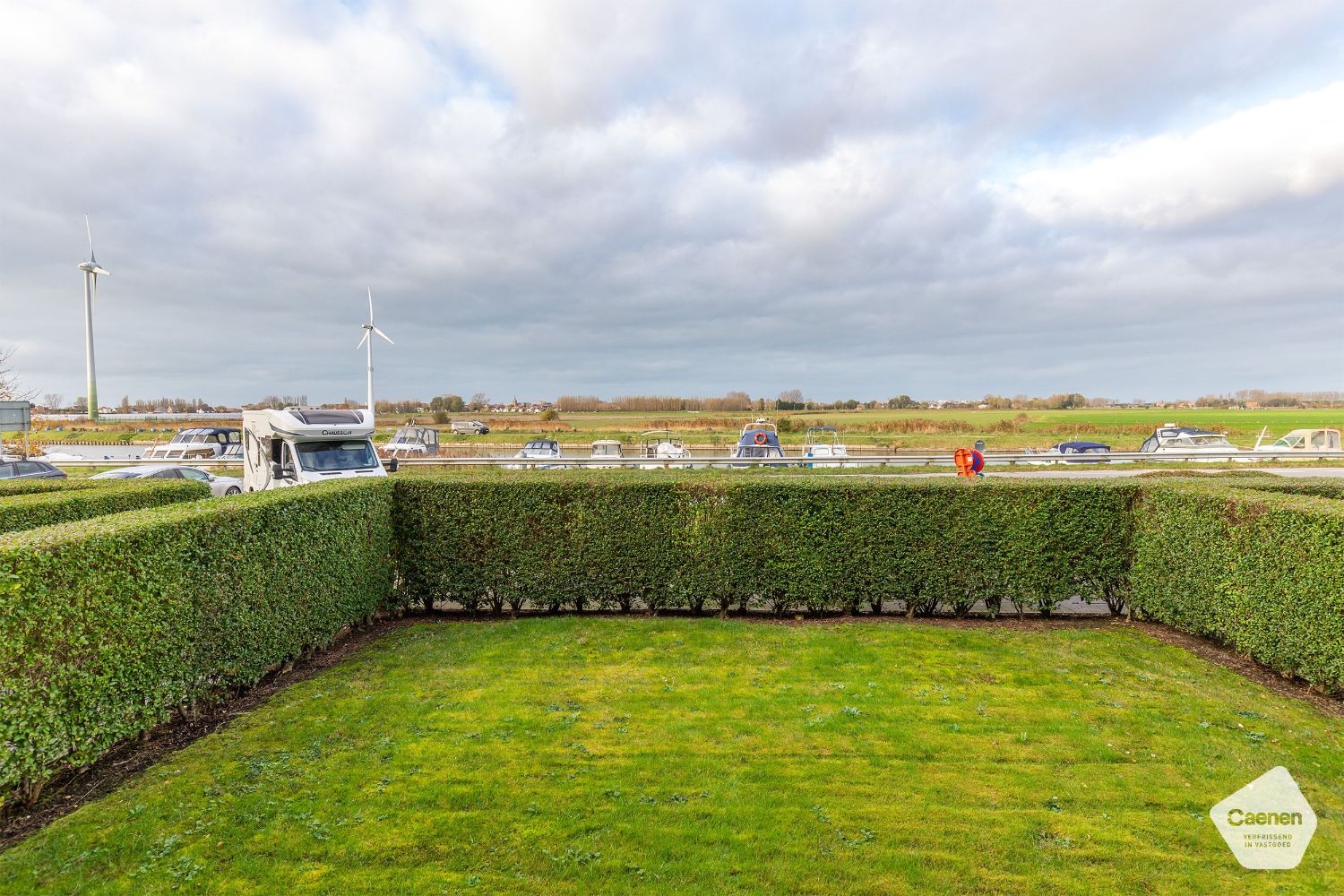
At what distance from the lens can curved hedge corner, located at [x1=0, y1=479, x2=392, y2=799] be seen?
163 inches

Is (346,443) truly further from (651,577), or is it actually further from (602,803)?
(602,803)

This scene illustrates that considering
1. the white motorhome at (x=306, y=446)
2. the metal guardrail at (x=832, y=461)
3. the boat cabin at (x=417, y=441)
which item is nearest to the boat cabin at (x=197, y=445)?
the metal guardrail at (x=832, y=461)

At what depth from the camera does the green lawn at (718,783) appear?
3635mm

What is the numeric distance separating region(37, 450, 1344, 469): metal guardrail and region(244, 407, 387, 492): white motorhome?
7.34 meters

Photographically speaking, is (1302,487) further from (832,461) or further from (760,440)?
(760,440)

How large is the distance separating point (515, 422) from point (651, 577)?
58189 millimetres

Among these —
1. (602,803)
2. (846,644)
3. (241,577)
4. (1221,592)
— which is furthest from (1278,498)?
(241,577)

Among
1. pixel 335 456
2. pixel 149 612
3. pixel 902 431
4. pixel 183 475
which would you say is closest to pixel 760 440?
pixel 335 456

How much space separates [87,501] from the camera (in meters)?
7.54

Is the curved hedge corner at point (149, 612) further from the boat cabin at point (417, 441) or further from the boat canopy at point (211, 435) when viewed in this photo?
the boat canopy at point (211, 435)

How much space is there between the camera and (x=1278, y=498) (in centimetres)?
706

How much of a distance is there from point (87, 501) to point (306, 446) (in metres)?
5.32

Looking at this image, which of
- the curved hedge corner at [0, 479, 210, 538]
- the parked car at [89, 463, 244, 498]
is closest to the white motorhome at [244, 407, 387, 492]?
the curved hedge corner at [0, 479, 210, 538]

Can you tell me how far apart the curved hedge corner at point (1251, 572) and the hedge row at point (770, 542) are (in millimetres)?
476
